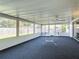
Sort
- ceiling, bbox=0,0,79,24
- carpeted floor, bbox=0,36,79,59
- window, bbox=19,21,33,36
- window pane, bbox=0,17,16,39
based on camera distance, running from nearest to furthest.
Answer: ceiling, bbox=0,0,79,24 → carpeted floor, bbox=0,36,79,59 → window pane, bbox=0,17,16,39 → window, bbox=19,21,33,36

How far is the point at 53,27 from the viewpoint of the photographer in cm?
1983

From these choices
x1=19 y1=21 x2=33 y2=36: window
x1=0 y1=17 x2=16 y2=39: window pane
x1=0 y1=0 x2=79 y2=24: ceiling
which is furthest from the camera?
x1=19 y1=21 x2=33 y2=36: window

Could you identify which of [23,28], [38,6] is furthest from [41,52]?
[23,28]

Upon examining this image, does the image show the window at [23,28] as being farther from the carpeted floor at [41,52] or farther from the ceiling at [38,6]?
the ceiling at [38,6]

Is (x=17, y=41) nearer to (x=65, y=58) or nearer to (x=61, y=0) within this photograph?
(x=65, y=58)

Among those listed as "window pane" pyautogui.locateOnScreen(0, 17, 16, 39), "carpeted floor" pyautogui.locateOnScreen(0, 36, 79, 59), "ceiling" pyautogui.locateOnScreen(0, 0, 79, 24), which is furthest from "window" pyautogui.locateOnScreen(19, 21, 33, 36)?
"ceiling" pyautogui.locateOnScreen(0, 0, 79, 24)

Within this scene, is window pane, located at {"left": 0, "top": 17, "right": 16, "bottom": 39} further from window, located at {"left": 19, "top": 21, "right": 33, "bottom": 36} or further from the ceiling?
window, located at {"left": 19, "top": 21, "right": 33, "bottom": 36}

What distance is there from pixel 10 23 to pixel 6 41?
67.5 inches

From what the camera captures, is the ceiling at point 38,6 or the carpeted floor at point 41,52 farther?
the carpeted floor at point 41,52

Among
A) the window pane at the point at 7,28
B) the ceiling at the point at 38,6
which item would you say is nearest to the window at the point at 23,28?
the window pane at the point at 7,28

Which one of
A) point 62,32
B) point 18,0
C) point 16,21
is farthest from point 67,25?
point 18,0

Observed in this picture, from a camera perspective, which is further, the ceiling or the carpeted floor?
the carpeted floor

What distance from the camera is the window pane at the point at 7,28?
295 inches

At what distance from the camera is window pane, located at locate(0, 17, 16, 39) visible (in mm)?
7498
